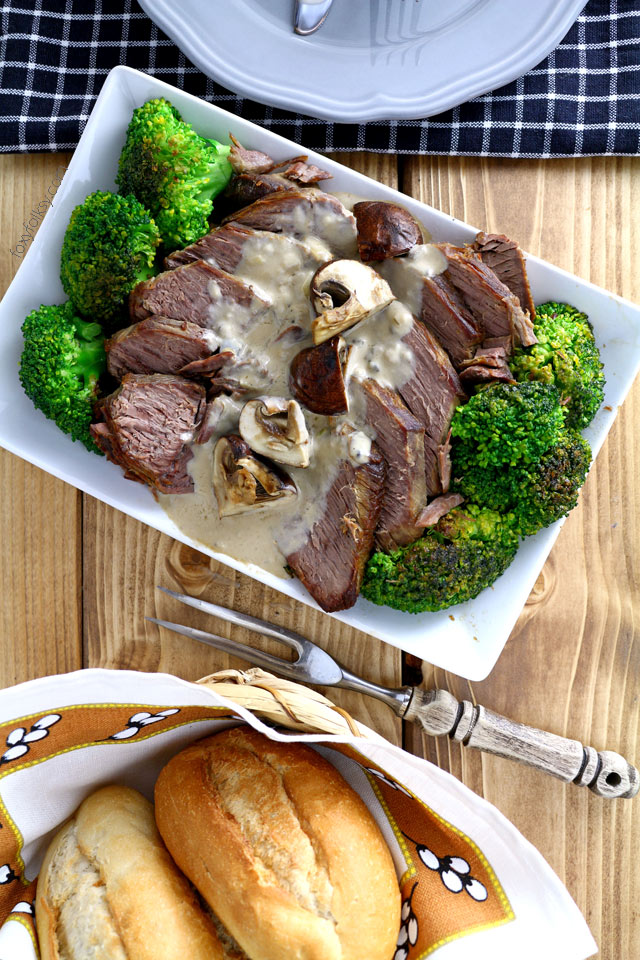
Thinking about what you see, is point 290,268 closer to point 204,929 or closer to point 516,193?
point 516,193

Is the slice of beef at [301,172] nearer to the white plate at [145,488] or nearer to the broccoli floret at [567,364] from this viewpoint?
the white plate at [145,488]

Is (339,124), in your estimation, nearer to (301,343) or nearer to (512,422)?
(301,343)

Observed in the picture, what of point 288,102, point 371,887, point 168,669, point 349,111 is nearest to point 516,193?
point 349,111

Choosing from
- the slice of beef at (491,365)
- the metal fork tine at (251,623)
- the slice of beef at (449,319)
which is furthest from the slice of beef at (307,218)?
the metal fork tine at (251,623)

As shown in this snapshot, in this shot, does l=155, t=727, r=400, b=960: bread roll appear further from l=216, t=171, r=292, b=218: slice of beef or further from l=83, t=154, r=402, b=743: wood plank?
l=216, t=171, r=292, b=218: slice of beef

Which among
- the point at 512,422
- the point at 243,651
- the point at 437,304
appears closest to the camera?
the point at 512,422

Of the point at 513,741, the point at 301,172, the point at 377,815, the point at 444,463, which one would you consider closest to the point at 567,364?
the point at 444,463
